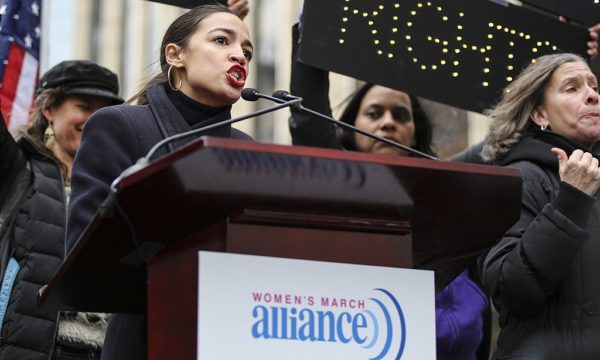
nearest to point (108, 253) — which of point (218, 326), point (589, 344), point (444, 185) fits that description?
point (218, 326)

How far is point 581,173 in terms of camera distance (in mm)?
4086

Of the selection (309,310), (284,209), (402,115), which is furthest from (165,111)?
(402,115)

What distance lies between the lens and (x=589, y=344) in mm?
3971

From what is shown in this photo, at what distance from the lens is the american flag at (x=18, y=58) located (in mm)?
6234

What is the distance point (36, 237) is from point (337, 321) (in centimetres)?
231

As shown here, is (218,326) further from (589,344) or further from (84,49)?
(84,49)

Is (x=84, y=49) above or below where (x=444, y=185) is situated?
above

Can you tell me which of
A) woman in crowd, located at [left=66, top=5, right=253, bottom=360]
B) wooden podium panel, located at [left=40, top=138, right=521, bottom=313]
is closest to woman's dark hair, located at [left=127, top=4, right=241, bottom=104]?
woman in crowd, located at [left=66, top=5, right=253, bottom=360]

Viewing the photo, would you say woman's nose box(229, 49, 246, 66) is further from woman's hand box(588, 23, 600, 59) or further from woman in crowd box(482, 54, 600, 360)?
woman's hand box(588, 23, 600, 59)

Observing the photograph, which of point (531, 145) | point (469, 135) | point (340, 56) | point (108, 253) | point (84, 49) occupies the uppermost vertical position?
point (84, 49)

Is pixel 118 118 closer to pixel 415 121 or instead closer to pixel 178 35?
pixel 178 35

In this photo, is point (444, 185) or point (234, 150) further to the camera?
point (444, 185)

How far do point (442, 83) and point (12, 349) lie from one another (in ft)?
6.81

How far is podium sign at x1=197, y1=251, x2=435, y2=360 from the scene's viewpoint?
2.80 metres
